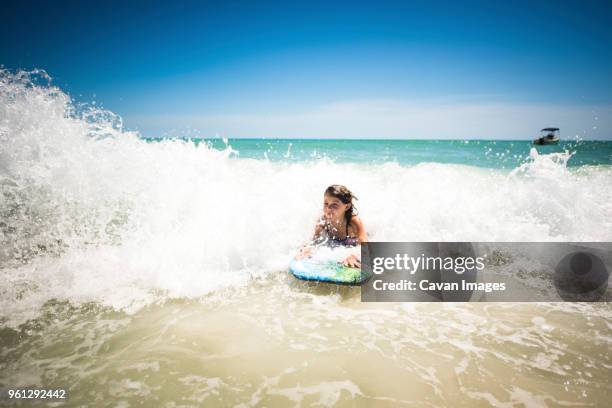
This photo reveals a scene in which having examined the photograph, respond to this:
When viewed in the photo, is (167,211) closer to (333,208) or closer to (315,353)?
(333,208)

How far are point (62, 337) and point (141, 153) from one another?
492 cm

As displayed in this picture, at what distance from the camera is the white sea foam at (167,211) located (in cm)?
466

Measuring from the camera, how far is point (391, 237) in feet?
20.9

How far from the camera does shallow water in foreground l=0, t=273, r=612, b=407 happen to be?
7.91 ft

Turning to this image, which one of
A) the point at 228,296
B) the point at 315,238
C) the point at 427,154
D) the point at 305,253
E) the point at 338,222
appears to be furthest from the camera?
the point at 427,154

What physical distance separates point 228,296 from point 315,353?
5.42 ft

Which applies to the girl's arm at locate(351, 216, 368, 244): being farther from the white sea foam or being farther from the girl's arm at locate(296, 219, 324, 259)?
the white sea foam

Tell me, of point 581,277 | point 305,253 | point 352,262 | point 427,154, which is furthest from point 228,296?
point 427,154

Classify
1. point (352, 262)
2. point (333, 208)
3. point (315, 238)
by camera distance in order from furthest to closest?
point (315, 238), point (333, 208), point (352, 262)

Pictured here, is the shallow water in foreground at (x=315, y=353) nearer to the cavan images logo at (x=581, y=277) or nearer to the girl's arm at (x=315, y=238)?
the cavan images logo at (x=581, y=277)

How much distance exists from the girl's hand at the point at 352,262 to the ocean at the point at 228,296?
1.25 feet

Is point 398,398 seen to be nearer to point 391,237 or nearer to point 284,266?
point 284,266

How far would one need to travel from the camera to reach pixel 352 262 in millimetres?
4512

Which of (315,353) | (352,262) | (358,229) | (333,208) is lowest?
(315,353)
